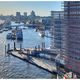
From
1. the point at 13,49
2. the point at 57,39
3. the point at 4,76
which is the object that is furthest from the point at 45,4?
the point at 4,76

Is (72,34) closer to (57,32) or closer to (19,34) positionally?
(57,32)

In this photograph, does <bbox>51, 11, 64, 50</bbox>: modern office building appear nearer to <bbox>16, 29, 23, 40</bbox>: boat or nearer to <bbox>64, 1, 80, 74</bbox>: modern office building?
<bbox>64, 1, 80, 74</bbox>: modern office building

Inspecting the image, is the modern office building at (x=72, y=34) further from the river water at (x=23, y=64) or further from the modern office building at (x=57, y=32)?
the river water at (x=23, y=64)

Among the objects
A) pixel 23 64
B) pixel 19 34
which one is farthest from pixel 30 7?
pixel 23 64

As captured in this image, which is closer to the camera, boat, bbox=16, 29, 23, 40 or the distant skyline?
the distant skyline

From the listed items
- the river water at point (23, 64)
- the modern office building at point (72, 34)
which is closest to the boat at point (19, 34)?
the river water at point (23, 64)

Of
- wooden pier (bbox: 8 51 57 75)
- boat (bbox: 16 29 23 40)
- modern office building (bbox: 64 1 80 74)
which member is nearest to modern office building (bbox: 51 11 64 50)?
modern office building (bbox: 64 1 80 74)
